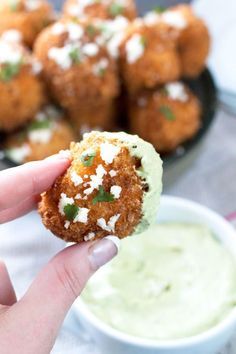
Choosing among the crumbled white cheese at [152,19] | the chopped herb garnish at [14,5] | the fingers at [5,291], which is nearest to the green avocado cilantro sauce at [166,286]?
the fingers at [5,291]

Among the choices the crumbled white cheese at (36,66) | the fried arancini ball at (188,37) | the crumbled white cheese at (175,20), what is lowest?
the fried arancini ball at (188,37)

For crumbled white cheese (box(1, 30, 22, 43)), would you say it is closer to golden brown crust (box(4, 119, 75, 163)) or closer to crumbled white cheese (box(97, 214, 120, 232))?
golden brown crust (box(4, 119, 75, 163))

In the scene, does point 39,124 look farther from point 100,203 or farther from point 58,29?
point 100,203

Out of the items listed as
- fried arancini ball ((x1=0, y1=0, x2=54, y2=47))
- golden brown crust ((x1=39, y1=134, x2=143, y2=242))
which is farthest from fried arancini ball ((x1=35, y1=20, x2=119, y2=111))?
golden brown crust ((x1=39, y1=134, x2=143, y2=242))

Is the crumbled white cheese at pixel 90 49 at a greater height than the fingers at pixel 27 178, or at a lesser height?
lesser

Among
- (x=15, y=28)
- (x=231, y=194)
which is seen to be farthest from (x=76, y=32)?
(x=231, y=194)

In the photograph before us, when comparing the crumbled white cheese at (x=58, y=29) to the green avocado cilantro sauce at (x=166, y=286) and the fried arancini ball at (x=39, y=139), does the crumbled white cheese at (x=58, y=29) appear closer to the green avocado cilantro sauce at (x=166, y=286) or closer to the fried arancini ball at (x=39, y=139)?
the fried arancini ball at (x=39, y=139)
